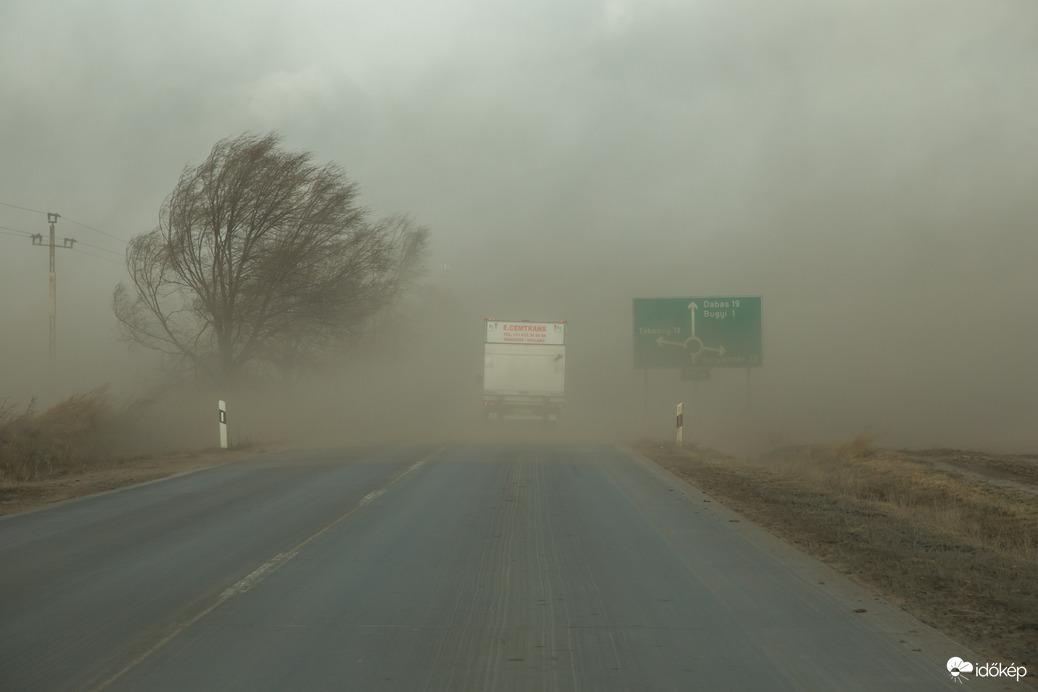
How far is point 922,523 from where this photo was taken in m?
11.4

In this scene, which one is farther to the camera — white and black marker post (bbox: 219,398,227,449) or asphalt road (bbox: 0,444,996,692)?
white and black marker post (bbox: 219,398,227,449)

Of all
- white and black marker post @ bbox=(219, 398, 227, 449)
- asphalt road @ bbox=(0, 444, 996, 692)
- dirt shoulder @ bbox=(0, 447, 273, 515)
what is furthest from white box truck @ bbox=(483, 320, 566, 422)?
asphalt road @ bbox=(0, 444, 996, 692)

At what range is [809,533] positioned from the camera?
1044cm

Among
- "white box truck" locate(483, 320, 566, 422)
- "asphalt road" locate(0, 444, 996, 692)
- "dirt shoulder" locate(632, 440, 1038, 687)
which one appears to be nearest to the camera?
"asphalt road" locate(0, 444, 996, 692)

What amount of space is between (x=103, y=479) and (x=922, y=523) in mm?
14922

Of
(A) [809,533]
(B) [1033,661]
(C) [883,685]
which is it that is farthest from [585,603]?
(A) [809,533]

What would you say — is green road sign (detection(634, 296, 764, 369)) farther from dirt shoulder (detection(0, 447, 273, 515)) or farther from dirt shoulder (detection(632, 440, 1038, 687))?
dirt shoulder (detection(0, 447, 273, 515))

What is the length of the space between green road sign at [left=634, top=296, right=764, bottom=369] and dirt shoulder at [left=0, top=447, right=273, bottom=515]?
1693cm

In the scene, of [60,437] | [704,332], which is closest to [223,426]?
[60,437]

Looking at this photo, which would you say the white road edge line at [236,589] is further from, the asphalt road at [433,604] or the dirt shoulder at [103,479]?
the dirt shoulder at [103,479]

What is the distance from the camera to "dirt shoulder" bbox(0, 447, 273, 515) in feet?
46.3

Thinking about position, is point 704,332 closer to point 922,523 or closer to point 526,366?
point 526,366

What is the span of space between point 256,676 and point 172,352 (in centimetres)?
2986

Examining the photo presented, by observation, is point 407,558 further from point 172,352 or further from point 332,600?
point 172,352
